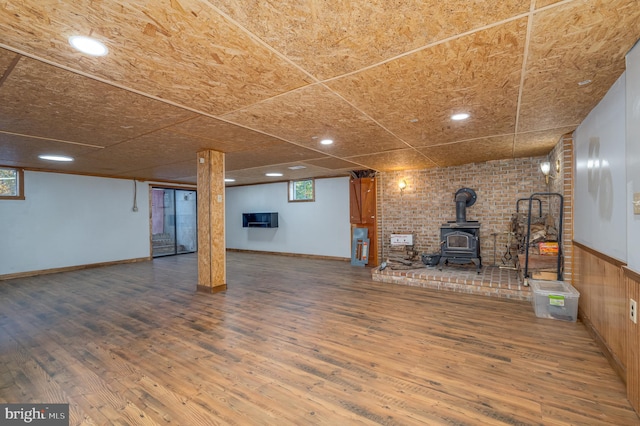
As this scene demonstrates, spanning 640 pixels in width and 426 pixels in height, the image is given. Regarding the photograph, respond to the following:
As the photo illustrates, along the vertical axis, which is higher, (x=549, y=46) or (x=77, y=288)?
(x=549, y=46)

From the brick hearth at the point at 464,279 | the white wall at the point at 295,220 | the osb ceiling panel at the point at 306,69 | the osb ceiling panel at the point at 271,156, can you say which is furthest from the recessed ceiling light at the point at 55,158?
the brick hearth at the point at 464,279

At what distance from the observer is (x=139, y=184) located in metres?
8.40

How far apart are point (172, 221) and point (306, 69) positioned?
29.1 ft

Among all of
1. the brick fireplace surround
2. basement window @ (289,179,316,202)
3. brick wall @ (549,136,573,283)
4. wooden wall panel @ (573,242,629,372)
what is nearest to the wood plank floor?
wooden wall panel @ (573,242,629,372)

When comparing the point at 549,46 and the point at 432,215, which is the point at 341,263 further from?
the point at 549,46

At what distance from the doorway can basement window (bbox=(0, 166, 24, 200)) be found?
288 cm

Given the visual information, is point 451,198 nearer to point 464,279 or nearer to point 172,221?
point 464,279

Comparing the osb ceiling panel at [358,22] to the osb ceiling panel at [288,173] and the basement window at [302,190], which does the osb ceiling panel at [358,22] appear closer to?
the osb ceiling panel at [288,173]

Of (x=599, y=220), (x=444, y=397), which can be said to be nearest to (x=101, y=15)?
(x=444, y=397)

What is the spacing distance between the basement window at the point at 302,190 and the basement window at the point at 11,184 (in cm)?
627

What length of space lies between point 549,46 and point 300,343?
120 inches

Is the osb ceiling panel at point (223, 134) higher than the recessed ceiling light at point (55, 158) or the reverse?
the reverse

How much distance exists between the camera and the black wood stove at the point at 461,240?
17.5 feet

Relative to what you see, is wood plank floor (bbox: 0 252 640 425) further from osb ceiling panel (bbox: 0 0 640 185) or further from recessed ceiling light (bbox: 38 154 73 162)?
recessed ceiling light (bbox: 38 154 73 162)
